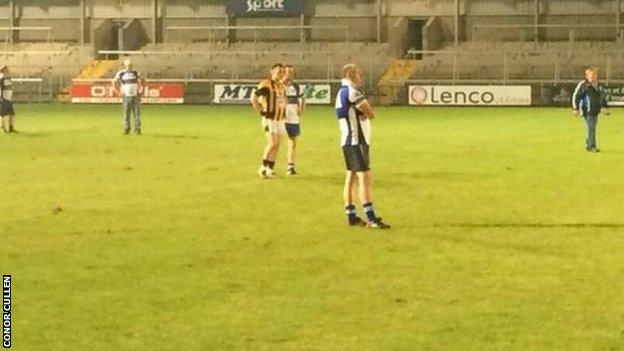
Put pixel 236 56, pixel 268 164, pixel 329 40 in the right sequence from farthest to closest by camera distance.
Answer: pixel 329 40 < pixel 236 56 < pixel 268 164

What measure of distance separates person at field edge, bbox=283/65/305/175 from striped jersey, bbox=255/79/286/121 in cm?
18

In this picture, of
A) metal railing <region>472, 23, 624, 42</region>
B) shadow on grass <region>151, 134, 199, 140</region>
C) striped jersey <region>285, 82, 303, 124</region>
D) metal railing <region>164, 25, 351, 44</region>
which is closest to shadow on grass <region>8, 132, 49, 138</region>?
shadow on grass <region>151, 134, 199, 140</region>

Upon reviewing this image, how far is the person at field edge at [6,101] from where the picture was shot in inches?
1580

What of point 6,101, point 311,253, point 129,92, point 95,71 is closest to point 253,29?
point 95,71

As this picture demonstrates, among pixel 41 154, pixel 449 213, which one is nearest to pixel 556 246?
pixel 449 213

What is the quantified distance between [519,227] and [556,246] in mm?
1803

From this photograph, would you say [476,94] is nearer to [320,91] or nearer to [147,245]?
[320,91]

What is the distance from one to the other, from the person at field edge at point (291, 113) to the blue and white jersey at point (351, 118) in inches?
302

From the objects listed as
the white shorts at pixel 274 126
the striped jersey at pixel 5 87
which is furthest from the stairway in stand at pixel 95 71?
the white shorts at pixel 274 126

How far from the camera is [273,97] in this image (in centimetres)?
2553

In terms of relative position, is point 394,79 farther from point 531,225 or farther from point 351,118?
point 351,118

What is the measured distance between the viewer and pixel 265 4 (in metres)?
70.5

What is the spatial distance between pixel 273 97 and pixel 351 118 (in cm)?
804

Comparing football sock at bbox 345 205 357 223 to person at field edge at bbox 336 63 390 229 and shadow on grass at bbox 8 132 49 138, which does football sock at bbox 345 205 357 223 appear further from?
shadow on grass at bbox 8 132 49 138
